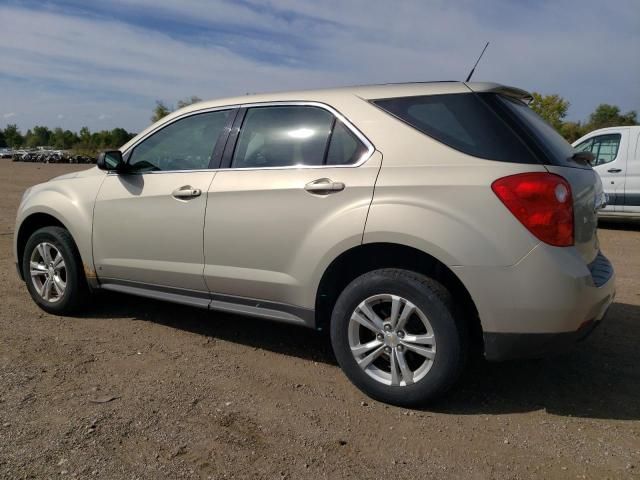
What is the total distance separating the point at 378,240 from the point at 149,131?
2.27 metres

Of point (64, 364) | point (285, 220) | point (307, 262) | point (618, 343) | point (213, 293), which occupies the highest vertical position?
point (285, 220)

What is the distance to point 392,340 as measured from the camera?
3.21 m

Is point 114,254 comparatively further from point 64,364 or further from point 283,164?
point 283,164

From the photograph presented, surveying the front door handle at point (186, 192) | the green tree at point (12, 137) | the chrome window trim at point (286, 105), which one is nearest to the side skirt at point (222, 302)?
the front door handle at point (186, 192)

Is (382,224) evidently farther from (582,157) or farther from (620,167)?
(620,167)

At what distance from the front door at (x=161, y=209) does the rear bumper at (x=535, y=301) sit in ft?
6.41

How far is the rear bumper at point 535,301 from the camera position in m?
2.83

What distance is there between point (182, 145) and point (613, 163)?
879 centimetres

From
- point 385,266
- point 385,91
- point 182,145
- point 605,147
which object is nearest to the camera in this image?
point 385,266

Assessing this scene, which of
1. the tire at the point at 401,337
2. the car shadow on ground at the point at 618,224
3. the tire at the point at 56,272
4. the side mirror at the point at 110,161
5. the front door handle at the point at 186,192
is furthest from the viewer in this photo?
the car shadow on ground at the point at 618,224

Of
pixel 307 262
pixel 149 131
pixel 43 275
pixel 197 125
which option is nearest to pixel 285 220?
pixel 307 262

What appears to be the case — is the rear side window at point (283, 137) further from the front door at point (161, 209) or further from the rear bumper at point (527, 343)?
the rear bumper at point (527, 343)

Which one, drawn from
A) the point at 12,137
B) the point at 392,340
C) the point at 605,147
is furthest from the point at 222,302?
the point at 12,137

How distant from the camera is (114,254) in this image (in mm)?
4422
